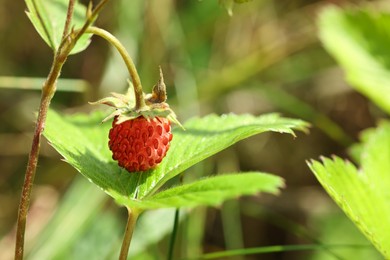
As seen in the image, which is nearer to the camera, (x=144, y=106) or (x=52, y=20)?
(x=144, y=106)

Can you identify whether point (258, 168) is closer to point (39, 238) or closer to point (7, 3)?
point (39, 238)

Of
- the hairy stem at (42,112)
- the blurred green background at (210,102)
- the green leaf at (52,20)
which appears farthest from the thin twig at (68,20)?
the blurred green background at (210,102)

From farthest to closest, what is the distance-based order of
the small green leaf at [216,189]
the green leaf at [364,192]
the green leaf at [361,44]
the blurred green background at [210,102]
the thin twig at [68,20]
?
the blurred green background at [210,102] < the green leaf at [361,44] < the green leaf at [364,192] < the thin twig at [68,20] < the small green leaf at [216,189]

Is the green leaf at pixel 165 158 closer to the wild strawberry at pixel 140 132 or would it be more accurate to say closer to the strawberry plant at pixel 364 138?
the wild strawberry at pixel 140 132

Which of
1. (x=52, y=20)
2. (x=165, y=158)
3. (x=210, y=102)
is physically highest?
(x=210, y=102)

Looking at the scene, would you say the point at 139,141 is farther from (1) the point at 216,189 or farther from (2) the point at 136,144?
(1) the point at 216,189

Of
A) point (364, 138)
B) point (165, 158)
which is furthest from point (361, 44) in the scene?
point (165, 158)

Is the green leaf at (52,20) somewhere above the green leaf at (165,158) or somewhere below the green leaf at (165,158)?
above
